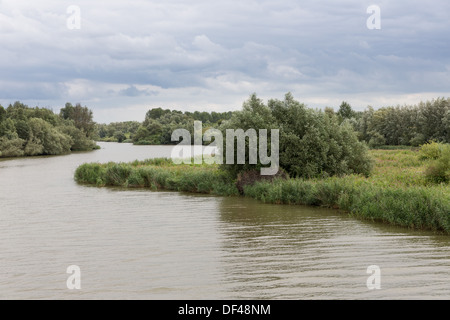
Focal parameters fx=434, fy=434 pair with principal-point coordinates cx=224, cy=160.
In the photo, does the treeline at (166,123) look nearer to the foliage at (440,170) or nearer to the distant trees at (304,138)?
the distant trees at (304,138)

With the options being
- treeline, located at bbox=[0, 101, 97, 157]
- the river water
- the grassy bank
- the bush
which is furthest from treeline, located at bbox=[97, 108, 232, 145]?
the river water

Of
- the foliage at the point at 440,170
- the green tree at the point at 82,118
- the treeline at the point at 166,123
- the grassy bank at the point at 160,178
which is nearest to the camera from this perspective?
the foliage at the point at 440,170

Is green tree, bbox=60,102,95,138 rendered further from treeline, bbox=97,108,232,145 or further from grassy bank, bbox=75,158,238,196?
grassy bank, bbox=75,158,238,196

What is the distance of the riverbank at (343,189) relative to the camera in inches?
589

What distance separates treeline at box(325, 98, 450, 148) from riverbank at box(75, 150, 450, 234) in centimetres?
2718

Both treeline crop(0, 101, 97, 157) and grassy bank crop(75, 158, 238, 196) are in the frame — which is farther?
treeline crop(0, 101, 97, 157)

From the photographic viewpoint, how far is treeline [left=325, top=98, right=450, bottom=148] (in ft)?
186

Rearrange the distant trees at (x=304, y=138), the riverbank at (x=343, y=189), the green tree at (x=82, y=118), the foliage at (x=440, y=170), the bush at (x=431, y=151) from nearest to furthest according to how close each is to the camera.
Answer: the riverbank at (x=343, y=189) → the foliage at (x=440, y=170) → the distant trees at (x=304, y=138) → the bush at (x=431, y=151) → the green tree at (x=82, y=118)

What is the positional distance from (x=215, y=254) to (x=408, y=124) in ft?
195

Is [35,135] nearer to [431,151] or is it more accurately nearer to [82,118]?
[82,118]

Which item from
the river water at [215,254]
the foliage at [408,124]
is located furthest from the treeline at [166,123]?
the river water at [215,254]

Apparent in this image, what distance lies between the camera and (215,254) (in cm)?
1207

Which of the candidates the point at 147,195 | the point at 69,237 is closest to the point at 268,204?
the point at 147,195

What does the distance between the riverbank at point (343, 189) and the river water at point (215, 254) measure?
749 mm
